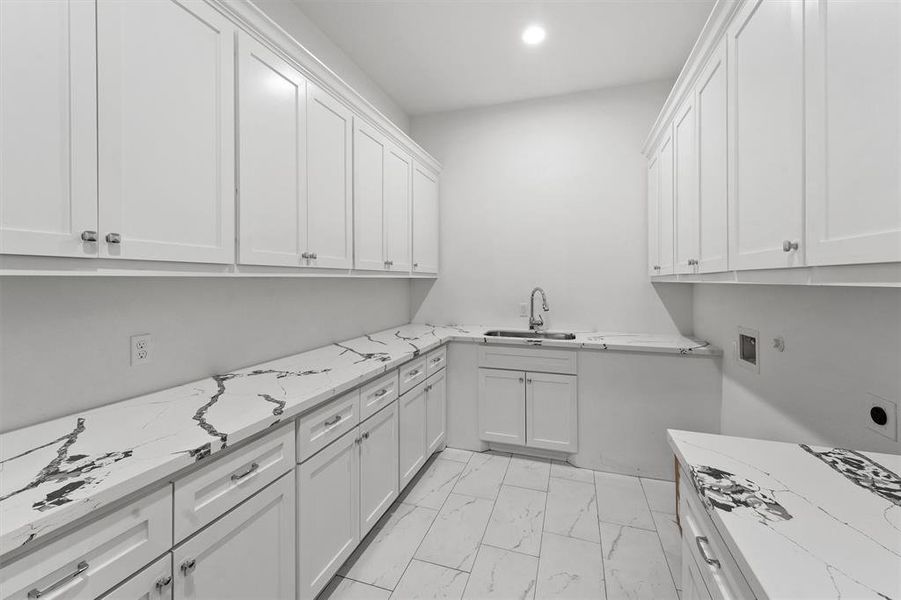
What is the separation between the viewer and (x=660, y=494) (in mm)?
2244

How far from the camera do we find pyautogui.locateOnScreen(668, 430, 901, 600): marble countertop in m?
0.58

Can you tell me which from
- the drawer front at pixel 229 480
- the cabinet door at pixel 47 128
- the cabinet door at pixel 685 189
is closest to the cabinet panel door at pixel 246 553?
the drawer front at pixel 229 480

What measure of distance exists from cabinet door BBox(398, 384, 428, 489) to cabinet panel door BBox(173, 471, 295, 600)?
2.87ft

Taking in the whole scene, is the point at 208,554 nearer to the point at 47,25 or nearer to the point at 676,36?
the point at 47,25

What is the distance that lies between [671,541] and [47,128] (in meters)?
2.84

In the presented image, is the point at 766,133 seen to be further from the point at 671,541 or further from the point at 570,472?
the point at 570,472

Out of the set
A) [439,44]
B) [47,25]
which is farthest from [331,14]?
[47,25]

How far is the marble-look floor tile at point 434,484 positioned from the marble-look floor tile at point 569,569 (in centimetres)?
67

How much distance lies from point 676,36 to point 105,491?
3.40 meters

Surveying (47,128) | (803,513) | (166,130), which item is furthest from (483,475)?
(47,128)

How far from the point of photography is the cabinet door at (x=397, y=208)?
8.14 ft

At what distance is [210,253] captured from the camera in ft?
4.10

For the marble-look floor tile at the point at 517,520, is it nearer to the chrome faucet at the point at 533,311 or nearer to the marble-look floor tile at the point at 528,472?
the marble-look floor tile at the point at 528,472

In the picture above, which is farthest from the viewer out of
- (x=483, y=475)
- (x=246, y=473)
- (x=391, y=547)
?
(x=483, y=475)
